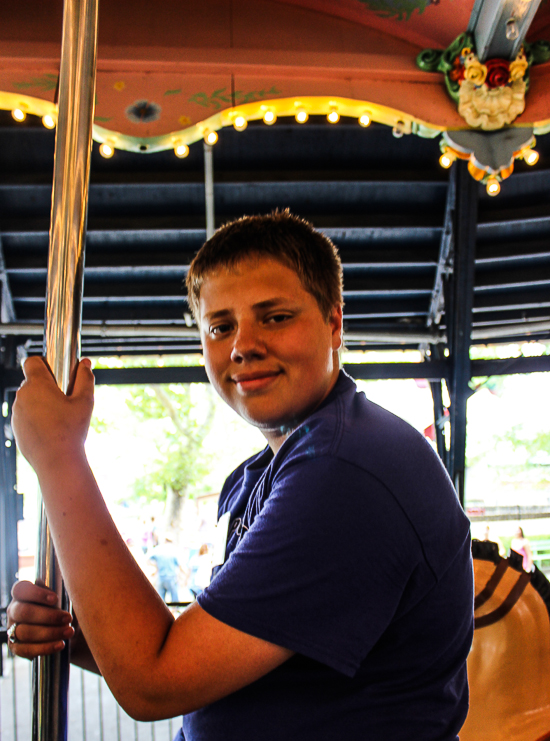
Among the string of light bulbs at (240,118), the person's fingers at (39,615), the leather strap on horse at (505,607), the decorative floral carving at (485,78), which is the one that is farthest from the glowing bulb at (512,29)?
the person's fingers at (39,615)

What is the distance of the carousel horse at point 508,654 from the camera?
1.45 m

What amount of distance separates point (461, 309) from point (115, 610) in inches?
178

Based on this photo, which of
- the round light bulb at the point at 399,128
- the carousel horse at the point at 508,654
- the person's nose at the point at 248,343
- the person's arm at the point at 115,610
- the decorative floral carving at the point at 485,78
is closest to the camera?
the person's arm at the point at 115,610

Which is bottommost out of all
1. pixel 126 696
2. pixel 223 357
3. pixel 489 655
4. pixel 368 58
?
pixel 489 655

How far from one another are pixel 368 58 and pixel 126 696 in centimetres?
281

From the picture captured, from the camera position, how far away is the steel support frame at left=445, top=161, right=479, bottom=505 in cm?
423

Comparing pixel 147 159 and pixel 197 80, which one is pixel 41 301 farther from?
pixel 197 80

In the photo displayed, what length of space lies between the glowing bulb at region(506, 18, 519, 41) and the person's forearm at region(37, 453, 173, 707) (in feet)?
8.51

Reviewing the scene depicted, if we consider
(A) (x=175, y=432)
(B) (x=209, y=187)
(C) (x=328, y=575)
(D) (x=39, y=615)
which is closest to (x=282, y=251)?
(C) (x=328, y=575)

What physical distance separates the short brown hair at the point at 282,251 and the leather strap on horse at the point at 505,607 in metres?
1.09

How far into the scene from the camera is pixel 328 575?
0.61 m

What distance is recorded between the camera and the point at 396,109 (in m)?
2.67

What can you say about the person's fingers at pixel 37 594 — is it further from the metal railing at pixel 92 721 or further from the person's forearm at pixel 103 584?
the metal railing at pixel 92 721

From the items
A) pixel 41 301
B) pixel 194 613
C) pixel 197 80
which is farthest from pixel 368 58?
pixel 41 301
